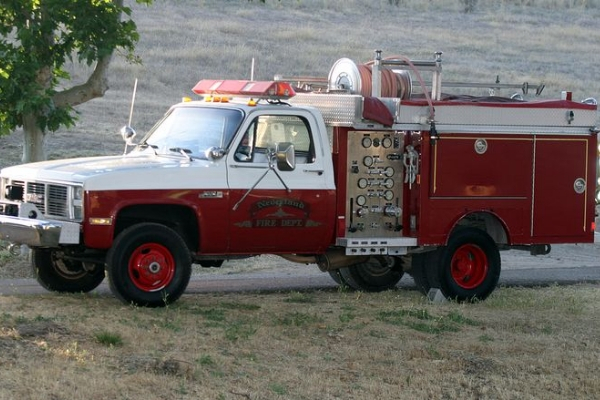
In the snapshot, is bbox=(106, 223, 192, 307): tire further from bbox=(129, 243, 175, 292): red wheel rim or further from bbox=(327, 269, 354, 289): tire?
bbox=(327, 269, 354, 289): tire

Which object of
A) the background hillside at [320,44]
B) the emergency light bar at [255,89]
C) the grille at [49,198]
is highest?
the background hillside at [320,44]

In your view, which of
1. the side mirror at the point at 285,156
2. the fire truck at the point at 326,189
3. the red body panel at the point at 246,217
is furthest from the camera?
the side mirror at the point at 285,156

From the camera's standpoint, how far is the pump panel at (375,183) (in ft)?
45.4

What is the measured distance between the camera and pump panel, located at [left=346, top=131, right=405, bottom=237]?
545 inches

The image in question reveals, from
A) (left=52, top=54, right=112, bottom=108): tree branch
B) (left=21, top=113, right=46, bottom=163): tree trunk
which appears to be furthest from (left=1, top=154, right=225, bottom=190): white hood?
(left=52, top=54, right=112, bottom=108): tree branch

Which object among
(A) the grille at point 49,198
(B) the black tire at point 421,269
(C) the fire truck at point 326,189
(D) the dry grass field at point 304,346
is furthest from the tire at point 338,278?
(A) the grille at point 49,198

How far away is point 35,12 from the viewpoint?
54.7 ft

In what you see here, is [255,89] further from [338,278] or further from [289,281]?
[289,281]

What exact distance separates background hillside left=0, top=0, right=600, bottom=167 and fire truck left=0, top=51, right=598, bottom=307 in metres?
12.9

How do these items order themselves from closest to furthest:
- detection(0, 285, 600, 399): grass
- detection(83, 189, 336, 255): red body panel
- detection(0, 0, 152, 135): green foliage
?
detection(0, 285, 600, 399): grass → detection(83, 189, 336, 255): red body panel → detection(0, 0, 152, 135): green foliage

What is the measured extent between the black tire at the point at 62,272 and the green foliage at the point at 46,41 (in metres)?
3.72

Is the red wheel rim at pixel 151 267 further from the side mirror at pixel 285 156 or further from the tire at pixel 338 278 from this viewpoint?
the tire at pixel 338 278

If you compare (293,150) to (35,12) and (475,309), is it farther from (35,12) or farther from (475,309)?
(35,12)

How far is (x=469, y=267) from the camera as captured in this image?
48.5ft
